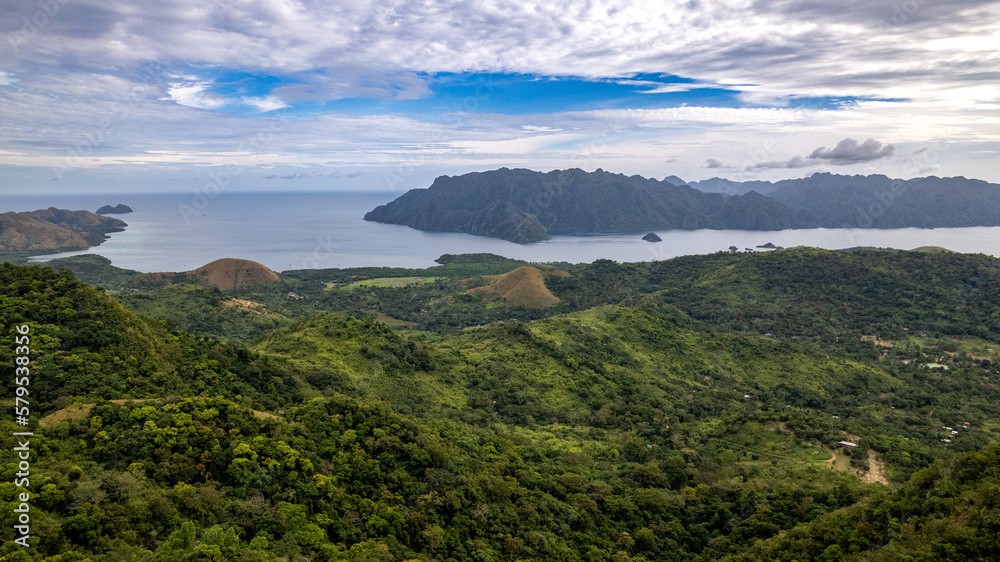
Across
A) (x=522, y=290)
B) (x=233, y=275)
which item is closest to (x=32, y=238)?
(x=233, y=275)

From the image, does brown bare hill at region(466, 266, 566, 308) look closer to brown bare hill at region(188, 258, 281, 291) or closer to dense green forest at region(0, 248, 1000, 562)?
dense green forest at region(0, 248, 1000, 562)

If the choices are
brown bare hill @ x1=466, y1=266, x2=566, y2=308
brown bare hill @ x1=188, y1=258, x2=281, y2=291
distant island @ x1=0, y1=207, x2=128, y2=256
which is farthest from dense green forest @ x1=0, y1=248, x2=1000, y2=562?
distant island @ x1=0, y1=207, x2=128, y2=256

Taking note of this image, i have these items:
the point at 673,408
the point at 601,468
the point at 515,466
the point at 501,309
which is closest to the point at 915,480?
the point at 601,468

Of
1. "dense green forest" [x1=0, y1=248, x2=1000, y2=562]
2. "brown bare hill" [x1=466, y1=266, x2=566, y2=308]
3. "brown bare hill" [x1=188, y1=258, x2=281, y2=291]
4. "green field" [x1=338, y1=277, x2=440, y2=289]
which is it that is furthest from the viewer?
"green field" [x1=338, y1=277, x2=440, y2=289]

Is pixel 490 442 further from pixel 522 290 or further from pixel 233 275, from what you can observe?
pixel 233 275

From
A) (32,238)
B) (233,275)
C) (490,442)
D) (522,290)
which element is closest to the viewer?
(490,442)

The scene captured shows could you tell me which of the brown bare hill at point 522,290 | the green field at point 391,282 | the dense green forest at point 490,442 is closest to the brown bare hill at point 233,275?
the green field at point 391,282
